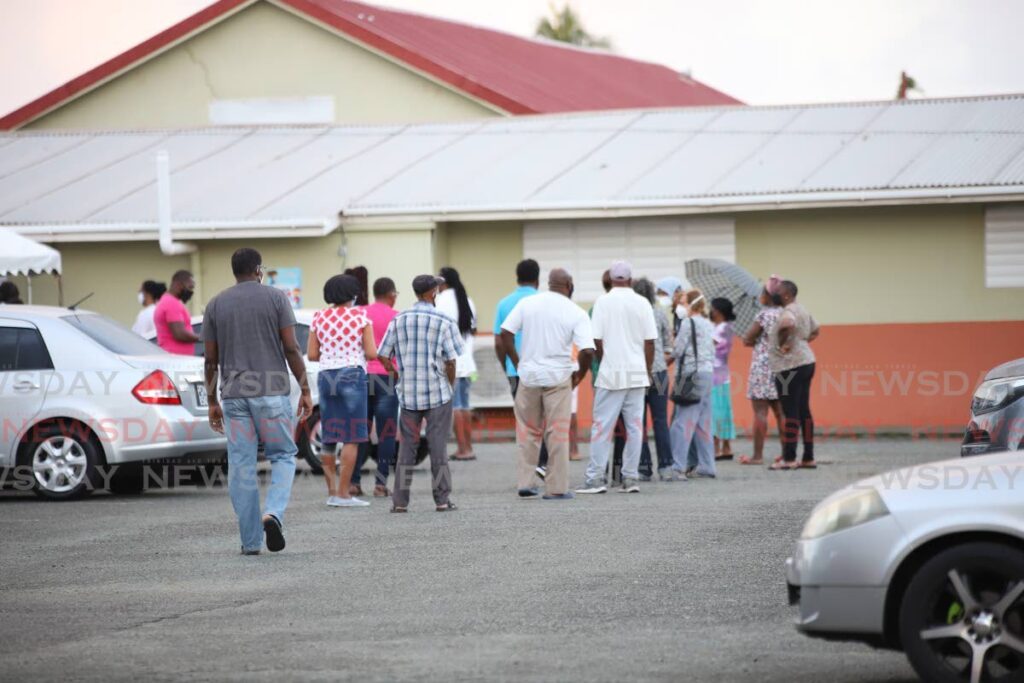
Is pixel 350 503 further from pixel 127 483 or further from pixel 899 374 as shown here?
pixel 899 374

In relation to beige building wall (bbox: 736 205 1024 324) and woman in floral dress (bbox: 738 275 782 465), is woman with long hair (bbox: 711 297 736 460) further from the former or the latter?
beige building wall (bbox: 736 205 1024 324)

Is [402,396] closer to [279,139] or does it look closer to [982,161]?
[982,161]

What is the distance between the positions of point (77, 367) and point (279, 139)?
43.8 feet

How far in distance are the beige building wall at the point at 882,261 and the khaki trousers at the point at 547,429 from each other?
9164mm

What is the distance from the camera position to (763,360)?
1606 centimetres

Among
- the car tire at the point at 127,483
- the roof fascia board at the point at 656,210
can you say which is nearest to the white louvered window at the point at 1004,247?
the roof fascia board at the point at 656,210

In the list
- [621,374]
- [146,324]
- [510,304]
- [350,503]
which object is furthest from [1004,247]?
[350,503]

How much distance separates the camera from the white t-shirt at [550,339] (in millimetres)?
13195

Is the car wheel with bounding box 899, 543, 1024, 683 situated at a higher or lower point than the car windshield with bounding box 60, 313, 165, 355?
lower

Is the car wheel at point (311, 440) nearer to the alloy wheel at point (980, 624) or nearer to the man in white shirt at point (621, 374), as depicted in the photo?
the man in white shirt at point (621, 374)

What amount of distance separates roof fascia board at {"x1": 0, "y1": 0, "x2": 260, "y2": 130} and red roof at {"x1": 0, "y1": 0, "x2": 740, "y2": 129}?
2 centimetres

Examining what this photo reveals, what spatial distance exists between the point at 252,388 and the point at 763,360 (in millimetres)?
7083

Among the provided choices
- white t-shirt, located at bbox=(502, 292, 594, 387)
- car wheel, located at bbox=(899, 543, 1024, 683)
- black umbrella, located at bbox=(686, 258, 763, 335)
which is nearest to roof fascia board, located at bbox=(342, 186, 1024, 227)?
black umbrella, located at bbox=(686, 258, 763, 335)

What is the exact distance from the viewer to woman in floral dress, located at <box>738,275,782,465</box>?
15930mm
